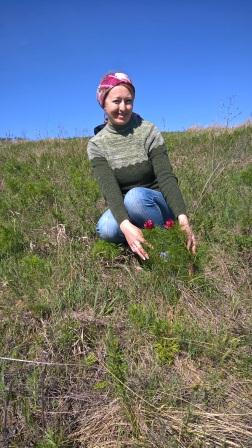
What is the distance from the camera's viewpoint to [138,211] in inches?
135

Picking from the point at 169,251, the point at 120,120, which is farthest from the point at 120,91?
the point at 169,251

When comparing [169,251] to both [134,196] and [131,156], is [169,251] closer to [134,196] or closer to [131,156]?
[134,196]

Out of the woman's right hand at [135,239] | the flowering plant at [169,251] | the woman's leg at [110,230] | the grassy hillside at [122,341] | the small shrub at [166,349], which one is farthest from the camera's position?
the woman's leg at [110,230]

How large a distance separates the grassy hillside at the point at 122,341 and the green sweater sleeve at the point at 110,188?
32cm

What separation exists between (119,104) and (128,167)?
0.51 m

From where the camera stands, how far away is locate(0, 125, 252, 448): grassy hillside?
2059mm

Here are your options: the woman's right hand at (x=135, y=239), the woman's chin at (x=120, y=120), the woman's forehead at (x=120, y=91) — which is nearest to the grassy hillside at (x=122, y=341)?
the woman's right hand at (x=135, y=239)

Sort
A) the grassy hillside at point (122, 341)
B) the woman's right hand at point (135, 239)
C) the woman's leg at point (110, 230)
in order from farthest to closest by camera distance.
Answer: the woman's leg at point (110, 230)
the woman's right hand at point (135, 239)
the grassy hillside at point (122, 341)

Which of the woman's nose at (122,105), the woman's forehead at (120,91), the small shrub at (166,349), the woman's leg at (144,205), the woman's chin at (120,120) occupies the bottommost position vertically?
the small shrub at (166,349)

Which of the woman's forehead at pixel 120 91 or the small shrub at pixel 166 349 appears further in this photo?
the woman's forehead at pixel 120 91

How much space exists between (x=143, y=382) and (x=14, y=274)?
138cm

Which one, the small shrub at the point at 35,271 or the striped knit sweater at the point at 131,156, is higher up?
the striped knit sweater at the point at 131,156

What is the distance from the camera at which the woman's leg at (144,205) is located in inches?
134

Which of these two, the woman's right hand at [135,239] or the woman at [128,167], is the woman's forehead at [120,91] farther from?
the woman's right hand at [135,239]
